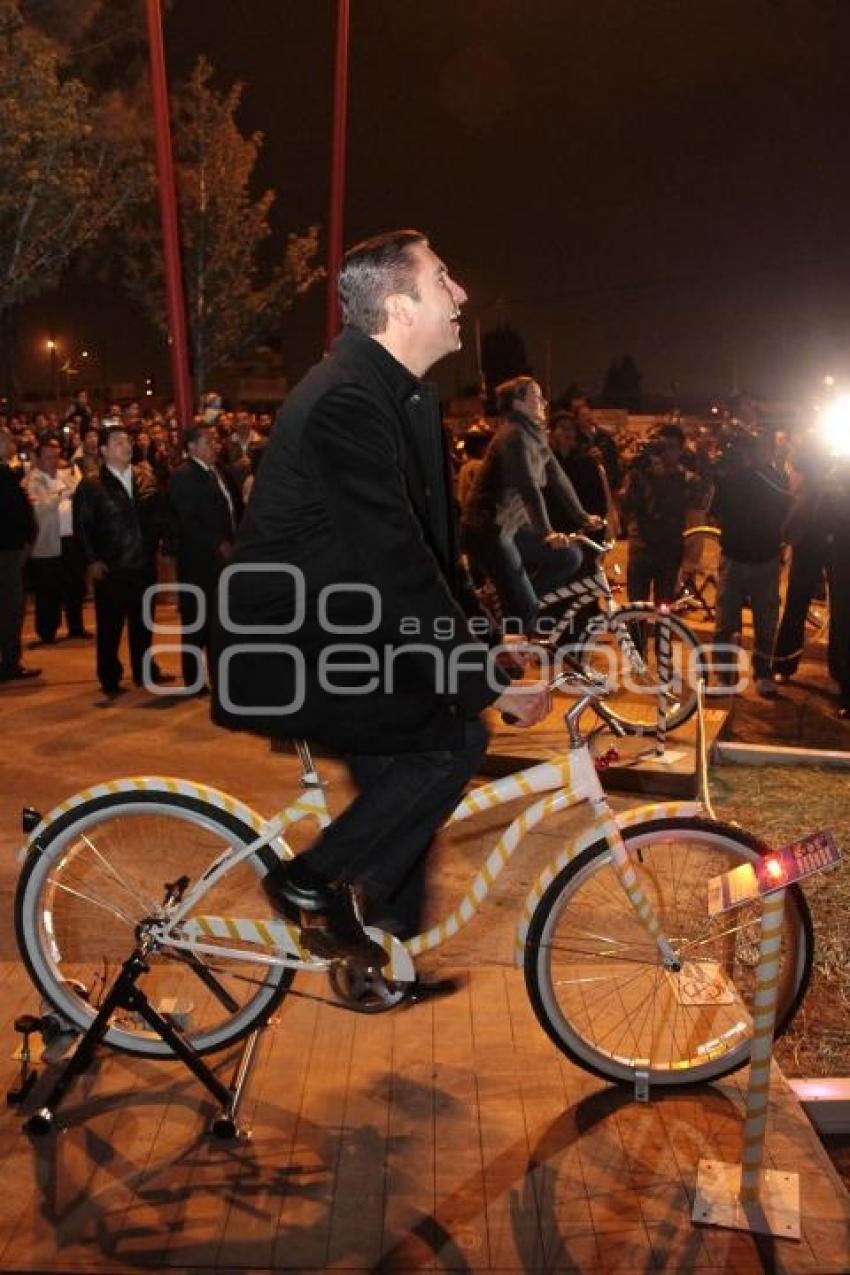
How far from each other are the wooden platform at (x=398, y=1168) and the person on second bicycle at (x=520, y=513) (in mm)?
5396

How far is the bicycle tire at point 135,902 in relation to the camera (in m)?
3.82

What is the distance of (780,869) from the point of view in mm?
3328

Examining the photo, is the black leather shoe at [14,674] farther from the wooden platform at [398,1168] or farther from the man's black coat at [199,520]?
the wooden platform at [398,1168]

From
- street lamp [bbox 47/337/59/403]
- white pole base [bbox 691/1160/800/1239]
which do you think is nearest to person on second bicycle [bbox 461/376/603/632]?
white pole base [bbox 691/1160/800/1239]

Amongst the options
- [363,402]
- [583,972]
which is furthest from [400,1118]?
[363,402]

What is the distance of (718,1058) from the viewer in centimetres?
390

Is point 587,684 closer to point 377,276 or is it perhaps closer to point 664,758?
point 377,276

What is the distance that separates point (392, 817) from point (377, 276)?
1.45m

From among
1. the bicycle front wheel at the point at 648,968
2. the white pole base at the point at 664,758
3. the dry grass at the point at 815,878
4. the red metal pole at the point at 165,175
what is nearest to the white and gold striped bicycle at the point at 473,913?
the bicycle front wheel at the point at 648,968

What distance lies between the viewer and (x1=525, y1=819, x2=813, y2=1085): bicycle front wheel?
3.80 meters

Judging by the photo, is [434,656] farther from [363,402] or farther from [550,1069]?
[550,1069]

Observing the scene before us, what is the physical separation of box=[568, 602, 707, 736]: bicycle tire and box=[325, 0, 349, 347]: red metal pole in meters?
7.57

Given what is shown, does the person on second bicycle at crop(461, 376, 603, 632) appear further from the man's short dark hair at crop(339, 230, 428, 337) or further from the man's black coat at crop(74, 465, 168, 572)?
the man's short dark hair at crop(339, 230, 428, 337)

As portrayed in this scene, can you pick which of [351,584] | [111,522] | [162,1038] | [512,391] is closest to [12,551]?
[111,522]
